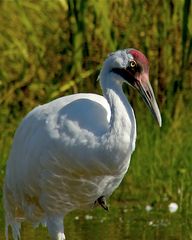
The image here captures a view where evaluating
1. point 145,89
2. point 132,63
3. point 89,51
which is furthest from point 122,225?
point 89,51

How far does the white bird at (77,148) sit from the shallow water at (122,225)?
653 mm

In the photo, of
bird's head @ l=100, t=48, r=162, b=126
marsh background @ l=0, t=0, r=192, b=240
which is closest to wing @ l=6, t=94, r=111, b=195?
bird's head @ l=100, t=48, r=162, b=126

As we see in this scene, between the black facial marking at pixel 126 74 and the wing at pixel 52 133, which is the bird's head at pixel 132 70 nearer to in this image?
the black facial marking at pixel 126 74

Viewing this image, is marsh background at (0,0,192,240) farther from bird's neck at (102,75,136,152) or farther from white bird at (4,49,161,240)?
bird's neck at (102,75,136,152)

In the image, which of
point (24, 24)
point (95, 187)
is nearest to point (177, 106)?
point (24, 24)

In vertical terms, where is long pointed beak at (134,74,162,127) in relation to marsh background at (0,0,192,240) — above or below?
above

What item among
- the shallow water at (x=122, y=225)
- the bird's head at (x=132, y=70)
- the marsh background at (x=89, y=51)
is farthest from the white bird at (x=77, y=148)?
the marsh background at (x=89, y=51)

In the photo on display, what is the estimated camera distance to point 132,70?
24.6 ft

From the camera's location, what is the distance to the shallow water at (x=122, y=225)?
884 cm

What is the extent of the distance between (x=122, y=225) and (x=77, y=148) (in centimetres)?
174

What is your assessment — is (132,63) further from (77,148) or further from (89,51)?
(89,51)

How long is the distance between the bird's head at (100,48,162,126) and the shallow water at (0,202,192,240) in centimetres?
153

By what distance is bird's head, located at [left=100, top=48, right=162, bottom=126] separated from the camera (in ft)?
24.5

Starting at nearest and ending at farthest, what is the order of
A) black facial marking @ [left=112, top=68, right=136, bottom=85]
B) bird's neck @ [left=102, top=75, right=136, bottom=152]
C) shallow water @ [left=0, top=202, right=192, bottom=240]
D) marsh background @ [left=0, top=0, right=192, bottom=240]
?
bird's neck @ [left=102, top=75, right=136, bottom=152] < black facial marking @ [left=112, top=68, right=136, bottom=85] < shallow water @ [left=0, top=202, right=192, bottom=240] < marsh background @ [left=0, top=0, right=192, bottom=240]
